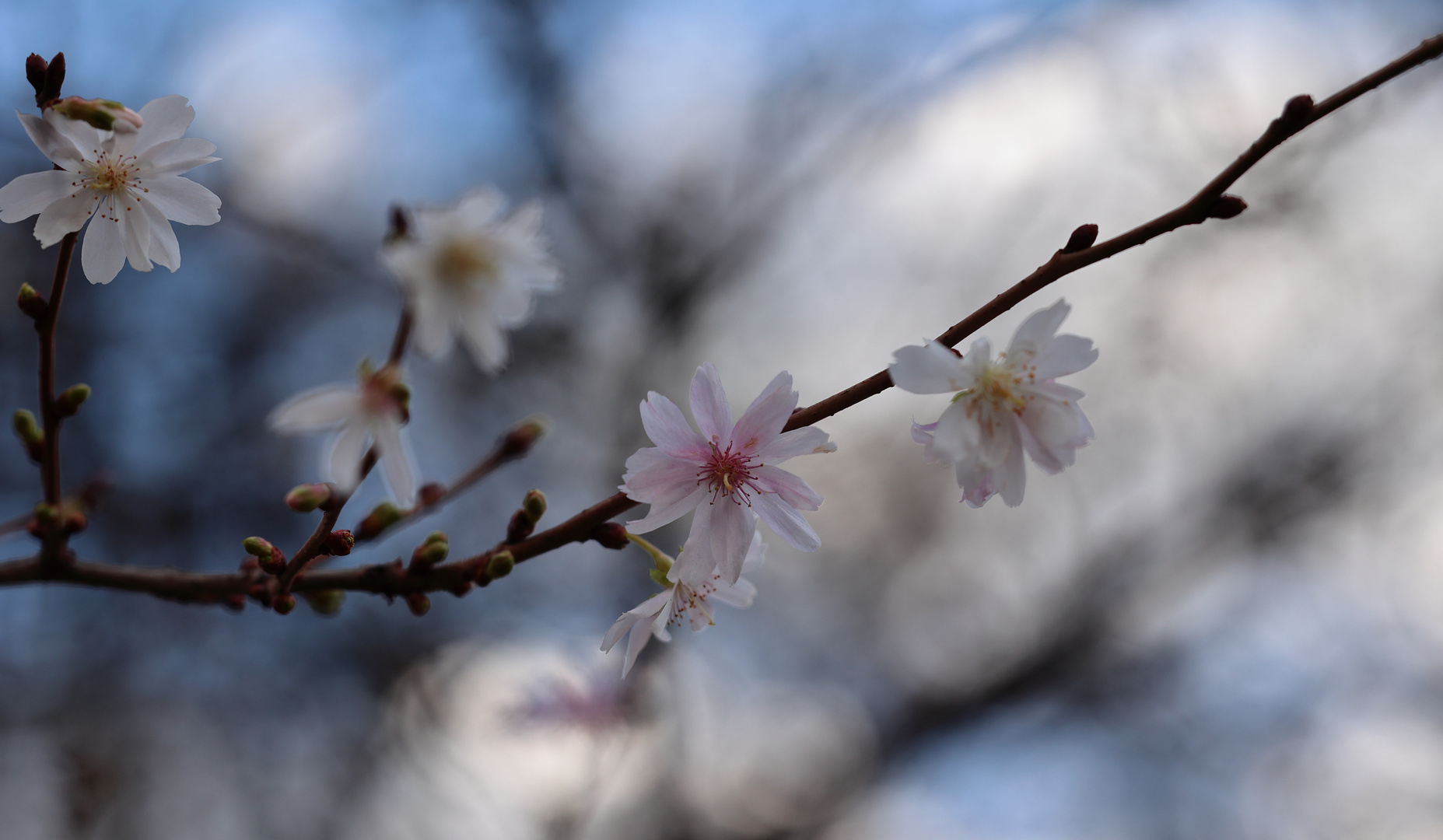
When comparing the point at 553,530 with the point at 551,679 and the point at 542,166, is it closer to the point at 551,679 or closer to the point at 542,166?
the point at 551,679

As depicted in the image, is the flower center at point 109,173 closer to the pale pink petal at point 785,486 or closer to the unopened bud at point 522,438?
the unopened bud at point 522,438

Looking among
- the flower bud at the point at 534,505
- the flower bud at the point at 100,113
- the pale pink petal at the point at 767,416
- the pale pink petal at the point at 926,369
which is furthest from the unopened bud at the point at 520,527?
the flower bud at the point at 100,113

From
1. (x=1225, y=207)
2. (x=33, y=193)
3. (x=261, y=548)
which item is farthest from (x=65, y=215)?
(x=1225, y=207)

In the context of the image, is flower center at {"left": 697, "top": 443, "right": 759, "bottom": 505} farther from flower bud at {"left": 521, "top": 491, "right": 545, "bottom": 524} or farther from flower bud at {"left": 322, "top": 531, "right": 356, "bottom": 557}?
flower bud at {"left": 322, "top": 531, "right": 356, "bottom": 557}

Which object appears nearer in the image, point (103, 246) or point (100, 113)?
point (100, 113)

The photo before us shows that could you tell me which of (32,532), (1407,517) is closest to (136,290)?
(32,532)

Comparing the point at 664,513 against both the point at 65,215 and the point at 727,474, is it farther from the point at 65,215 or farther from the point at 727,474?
the point at 65,215

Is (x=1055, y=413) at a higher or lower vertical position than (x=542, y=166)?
lower
